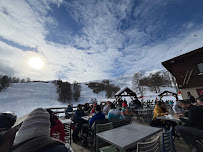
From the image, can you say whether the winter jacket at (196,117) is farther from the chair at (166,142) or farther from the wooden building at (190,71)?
the wooden building at (190,71)

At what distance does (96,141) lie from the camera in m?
2.75

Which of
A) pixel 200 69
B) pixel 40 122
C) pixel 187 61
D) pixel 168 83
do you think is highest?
pixel 168 83

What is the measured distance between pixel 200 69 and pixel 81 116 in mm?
14712

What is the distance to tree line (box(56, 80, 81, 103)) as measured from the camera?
29242 mm

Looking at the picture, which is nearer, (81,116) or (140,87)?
(81,116)

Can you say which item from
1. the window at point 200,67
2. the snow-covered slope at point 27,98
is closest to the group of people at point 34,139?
the window at point 200,67

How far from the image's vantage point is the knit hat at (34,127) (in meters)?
0.94

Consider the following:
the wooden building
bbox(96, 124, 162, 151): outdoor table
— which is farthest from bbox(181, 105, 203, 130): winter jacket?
the wooden building

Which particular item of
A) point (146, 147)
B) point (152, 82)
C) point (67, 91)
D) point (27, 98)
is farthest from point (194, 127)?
point (152, 82)

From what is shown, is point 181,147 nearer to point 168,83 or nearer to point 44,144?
point 44,144

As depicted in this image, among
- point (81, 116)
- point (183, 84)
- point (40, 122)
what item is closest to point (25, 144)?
point (40, 122)

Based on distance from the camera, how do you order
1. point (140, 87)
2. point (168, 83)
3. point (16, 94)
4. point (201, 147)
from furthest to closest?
point (168, 83) < point (140, 87) < point (16, 94) < point (201, 147)

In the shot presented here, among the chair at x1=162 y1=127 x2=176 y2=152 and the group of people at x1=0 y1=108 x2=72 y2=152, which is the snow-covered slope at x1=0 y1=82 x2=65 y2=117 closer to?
the group of people at x1=0 y1=108 x2=72 y2=152

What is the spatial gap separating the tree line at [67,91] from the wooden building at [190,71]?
27.1m
